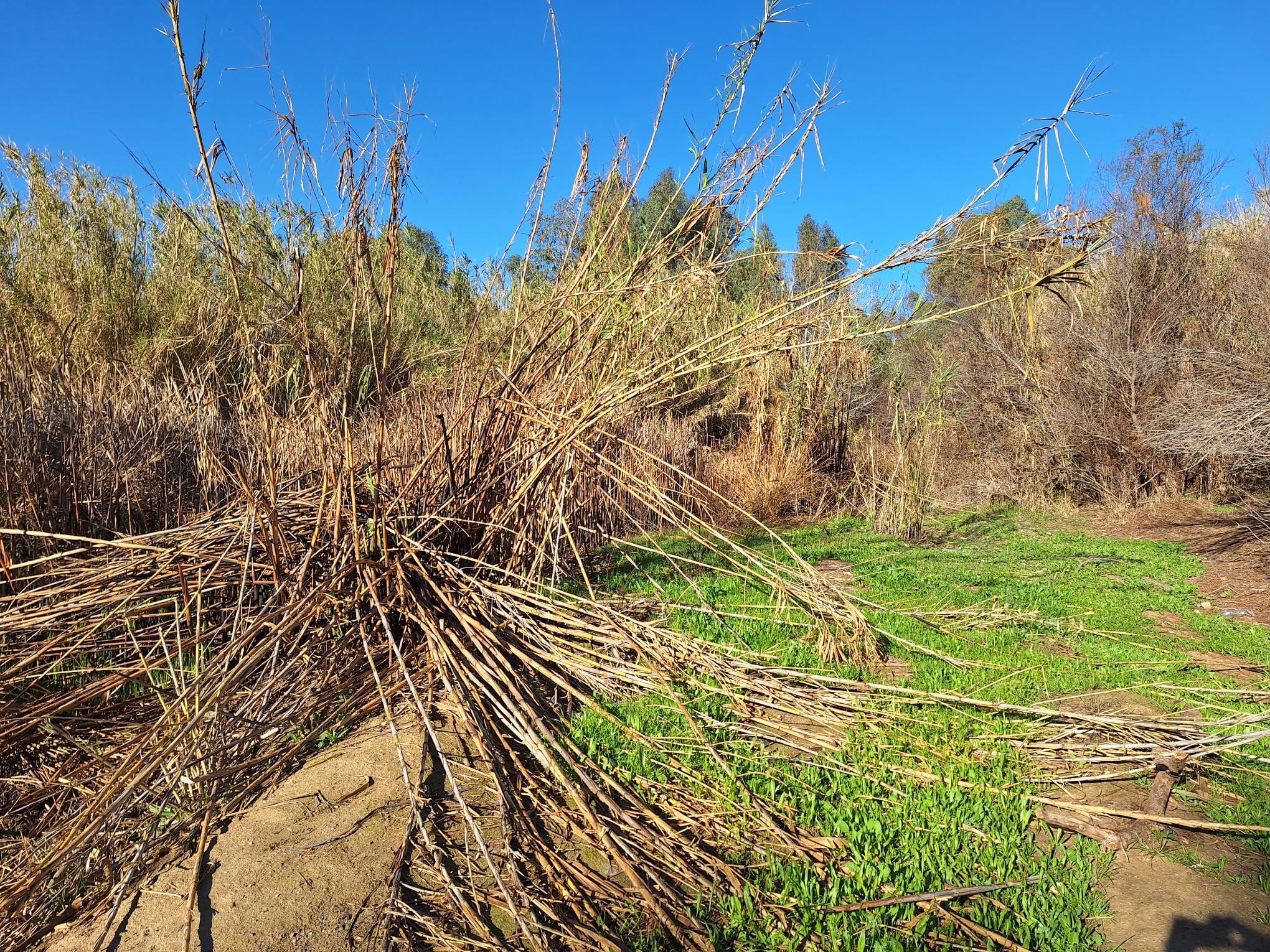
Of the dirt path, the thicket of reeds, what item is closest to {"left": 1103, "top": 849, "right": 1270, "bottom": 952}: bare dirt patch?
the dirt path

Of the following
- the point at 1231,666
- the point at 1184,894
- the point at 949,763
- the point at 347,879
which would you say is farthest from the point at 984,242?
the point at 1231,666

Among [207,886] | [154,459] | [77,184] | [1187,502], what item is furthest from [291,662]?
[1187,502]

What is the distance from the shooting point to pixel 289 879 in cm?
194

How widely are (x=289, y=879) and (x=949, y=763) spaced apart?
7.10 ft

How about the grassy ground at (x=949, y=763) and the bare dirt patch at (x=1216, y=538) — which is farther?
the bare dirt patch at (x=1216, y=538)

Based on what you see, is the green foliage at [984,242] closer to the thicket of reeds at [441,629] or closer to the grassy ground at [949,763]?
the thicket of reeds at [441,629]

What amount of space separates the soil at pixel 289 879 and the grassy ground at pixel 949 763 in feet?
2.44

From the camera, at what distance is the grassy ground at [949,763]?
188cm

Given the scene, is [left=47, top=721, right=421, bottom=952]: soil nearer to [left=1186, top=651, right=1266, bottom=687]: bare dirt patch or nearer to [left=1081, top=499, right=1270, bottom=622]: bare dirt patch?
A: [left=1186, top=651, right=1266, bottom=687]: bare dirt patch

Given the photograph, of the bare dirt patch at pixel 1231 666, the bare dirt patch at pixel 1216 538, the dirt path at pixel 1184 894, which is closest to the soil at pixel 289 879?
the dirt path at pixel 1184 894

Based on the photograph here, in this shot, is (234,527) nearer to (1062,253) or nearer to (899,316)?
(1062,253)

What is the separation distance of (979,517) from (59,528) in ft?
32.0

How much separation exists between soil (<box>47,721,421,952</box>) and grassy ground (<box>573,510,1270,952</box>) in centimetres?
74

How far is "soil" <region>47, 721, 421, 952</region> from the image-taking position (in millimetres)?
1769
